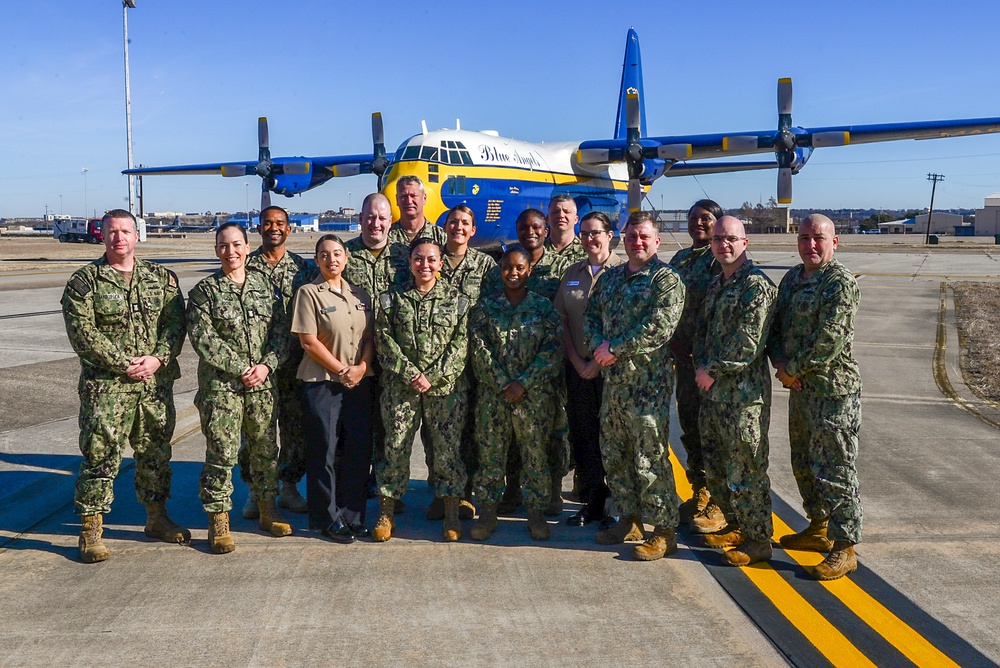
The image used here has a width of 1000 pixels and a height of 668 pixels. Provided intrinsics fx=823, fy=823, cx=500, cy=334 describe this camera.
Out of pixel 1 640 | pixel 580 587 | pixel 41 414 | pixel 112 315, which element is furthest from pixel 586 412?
pixel 41 414

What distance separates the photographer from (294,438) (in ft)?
18.3

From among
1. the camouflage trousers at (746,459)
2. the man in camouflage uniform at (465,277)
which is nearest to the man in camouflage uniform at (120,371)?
the man in camouflage uniform at (465,277)

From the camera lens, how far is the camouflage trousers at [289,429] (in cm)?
541

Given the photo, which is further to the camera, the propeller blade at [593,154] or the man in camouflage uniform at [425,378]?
the propeller blade at [593,154]

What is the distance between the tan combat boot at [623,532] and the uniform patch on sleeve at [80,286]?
129 inches

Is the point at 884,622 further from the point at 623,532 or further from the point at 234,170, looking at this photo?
the point at 234,170

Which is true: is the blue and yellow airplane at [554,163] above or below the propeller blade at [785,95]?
below

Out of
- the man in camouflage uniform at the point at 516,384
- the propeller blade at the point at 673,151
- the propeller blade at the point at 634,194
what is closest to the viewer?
the man in camouflage uniform at the point at 516,384

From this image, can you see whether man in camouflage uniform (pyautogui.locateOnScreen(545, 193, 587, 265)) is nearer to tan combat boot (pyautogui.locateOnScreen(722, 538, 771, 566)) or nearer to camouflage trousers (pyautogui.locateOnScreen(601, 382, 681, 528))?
camouflage trousers (pyautogui.locateOnScreen(601, 382, 681, 528))

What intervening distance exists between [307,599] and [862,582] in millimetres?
2837

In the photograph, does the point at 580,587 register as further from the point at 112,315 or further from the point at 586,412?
the point at 112,315

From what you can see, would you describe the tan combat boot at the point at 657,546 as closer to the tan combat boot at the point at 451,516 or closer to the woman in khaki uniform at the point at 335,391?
the tan combat boot at the point at 451,516

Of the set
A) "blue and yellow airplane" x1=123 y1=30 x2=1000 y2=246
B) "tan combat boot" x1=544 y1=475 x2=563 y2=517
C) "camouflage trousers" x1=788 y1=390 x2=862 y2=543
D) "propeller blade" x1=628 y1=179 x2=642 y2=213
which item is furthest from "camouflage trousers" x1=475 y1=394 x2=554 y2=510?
"propeller blade" x1=628 y1=179 x2=642 y2=213

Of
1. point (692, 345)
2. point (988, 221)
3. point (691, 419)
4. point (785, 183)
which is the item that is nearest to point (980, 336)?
point (691, 419)
